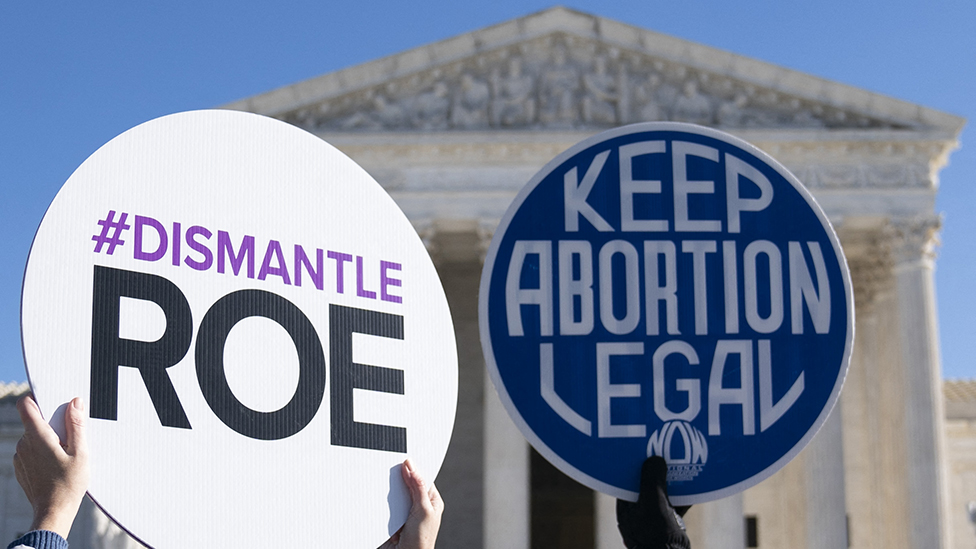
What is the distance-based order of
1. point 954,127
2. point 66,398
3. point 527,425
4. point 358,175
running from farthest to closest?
point 954,127, point 527,425, point 358,175, point 66,398

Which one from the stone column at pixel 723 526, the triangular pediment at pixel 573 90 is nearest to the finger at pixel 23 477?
the stone column at pixel 723 526

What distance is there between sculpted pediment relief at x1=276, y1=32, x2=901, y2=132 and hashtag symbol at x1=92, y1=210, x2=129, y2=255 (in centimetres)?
3574

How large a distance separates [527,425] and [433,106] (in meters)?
35.6

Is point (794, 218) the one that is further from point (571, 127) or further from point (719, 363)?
point (571, 127)

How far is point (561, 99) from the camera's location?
1534 inches

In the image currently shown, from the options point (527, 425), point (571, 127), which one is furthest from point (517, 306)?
point (571, 127)

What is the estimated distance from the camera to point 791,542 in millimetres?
41656

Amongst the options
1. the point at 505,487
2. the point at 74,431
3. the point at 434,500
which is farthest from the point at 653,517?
the point at 505,487

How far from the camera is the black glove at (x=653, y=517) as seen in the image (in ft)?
12.6

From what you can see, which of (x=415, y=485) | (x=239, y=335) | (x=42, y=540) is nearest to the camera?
(x=42, y=540)

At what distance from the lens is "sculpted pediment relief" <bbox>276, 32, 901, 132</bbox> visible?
38750 millimetres

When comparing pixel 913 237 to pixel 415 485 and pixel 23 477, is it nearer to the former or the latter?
pixel 415 485

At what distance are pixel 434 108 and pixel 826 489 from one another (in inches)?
668

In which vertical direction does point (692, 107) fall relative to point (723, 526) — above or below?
above
